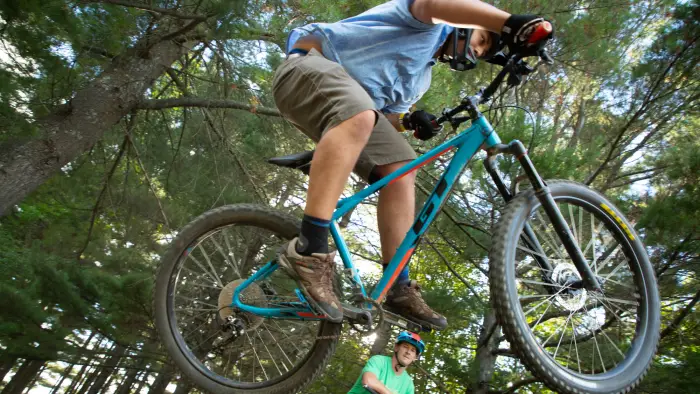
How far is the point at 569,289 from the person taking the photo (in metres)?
1.61

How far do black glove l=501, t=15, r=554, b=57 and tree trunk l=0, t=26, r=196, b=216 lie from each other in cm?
250

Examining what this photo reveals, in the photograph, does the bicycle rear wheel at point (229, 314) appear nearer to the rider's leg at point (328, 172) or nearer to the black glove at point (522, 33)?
the rider's leg at point (328, 172)

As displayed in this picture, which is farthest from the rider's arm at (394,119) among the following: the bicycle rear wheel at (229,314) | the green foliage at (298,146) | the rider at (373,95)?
the bicycle rear wheel at (229,314)

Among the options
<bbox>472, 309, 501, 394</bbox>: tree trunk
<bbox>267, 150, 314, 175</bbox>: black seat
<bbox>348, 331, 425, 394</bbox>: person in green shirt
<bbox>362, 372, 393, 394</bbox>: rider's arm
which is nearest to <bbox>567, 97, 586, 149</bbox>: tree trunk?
<bbox>472, 309, 501, 394</bbox>: tree trunk

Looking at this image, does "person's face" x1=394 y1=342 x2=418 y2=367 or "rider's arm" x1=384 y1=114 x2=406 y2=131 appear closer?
"rider's arm" x1=384 y1=114 x2=406 y2=131

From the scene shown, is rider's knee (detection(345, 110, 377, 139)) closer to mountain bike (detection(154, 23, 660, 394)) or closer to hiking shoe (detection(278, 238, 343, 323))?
mountain bike (detection(154, 23, 660, 394))

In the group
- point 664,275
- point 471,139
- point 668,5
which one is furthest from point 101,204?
point 668,5

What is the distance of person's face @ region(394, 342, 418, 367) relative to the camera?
9.74 feet

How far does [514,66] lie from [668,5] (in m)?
3.14

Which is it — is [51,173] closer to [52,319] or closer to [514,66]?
[514,66]

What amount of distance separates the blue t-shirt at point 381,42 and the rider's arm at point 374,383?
1696 mm

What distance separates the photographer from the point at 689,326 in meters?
3.30

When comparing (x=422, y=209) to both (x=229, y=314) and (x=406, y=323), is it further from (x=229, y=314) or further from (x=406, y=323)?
(x=229, y=314)

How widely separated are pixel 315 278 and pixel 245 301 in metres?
0.44
